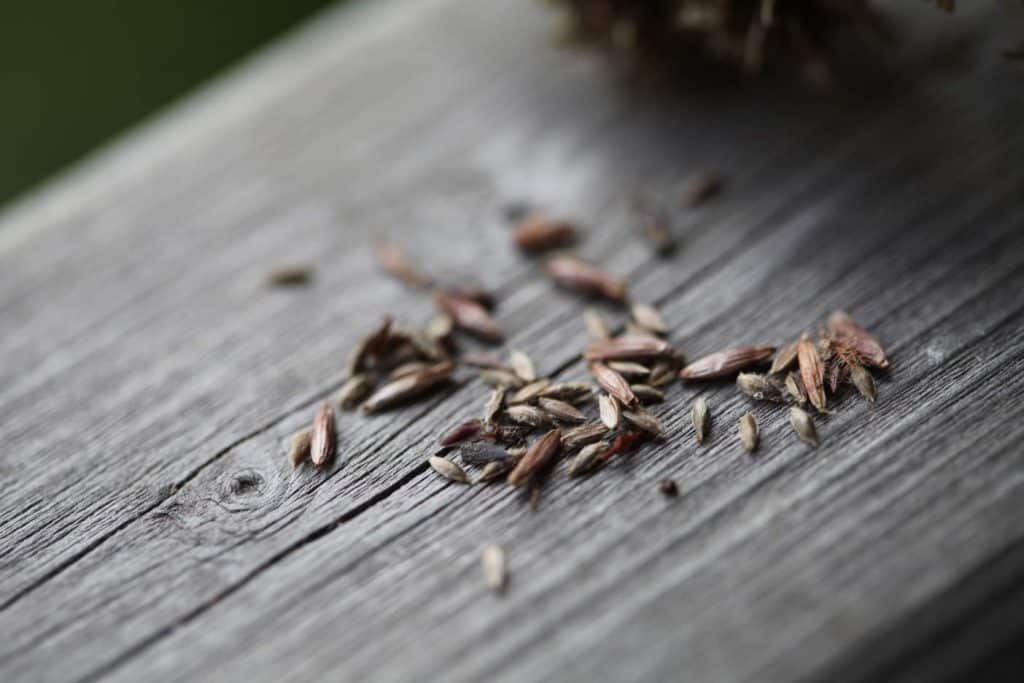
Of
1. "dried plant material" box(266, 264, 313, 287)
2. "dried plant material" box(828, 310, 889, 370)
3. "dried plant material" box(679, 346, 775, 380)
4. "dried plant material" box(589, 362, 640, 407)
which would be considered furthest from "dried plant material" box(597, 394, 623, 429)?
"dried plant material" box(266, 264, 313, 287)

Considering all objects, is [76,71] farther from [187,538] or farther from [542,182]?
[187,538]

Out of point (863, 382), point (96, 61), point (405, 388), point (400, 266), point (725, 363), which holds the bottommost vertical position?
point (863, 382)

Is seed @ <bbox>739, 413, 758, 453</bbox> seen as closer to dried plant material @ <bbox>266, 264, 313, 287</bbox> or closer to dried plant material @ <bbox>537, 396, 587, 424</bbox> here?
dried plant material @ <bbox>537, 396, 587, 424</bbox>

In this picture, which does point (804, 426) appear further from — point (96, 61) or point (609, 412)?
point (96, 61)

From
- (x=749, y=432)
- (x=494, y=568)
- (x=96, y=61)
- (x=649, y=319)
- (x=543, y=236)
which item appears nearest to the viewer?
(x=494, y=568)

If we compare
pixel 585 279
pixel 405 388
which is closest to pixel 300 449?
pixel 405 388
